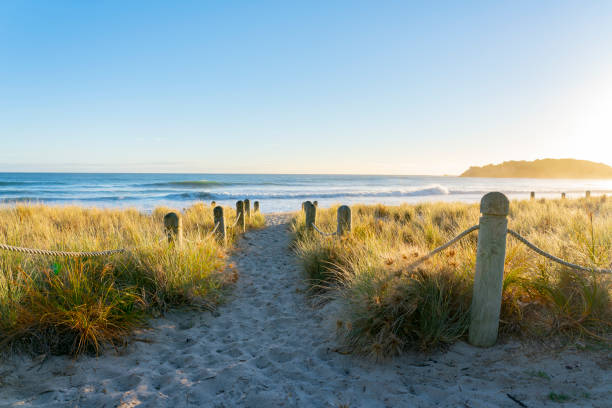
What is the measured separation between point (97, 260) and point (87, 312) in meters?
1.24

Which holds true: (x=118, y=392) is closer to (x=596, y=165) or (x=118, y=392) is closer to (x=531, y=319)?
(x=531, y=319)

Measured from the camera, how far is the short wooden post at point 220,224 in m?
7.01

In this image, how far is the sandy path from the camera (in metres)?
2.12

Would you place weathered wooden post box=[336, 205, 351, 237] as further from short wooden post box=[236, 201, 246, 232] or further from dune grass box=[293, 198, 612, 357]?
short wooden post box=[236, 201, 246, 232]

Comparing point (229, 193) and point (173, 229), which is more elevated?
point (173, 229)

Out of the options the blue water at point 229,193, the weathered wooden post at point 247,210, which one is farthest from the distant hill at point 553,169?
the weathered wooden post at point 247,210

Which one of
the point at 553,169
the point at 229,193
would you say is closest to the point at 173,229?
the point at 229,193

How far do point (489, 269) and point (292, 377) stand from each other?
1.79 m

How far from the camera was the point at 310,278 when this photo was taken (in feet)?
15.8

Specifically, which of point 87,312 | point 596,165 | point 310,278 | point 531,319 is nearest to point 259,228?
point 310,278

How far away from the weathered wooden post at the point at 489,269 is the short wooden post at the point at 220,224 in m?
5.46

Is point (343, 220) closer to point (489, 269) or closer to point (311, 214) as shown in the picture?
point (311, 214)

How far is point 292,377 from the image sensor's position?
2568 millimetres

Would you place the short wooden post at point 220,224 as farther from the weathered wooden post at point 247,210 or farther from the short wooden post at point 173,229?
the weathered wooden post at point 247,210
